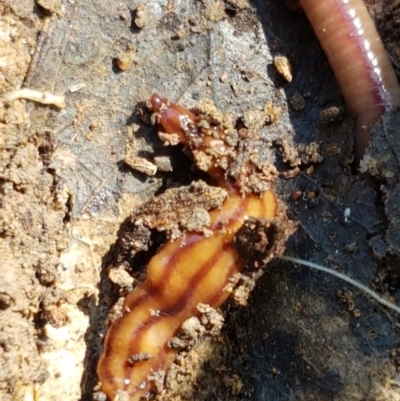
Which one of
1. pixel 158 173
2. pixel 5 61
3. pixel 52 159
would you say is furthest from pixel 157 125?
pixel 5 61

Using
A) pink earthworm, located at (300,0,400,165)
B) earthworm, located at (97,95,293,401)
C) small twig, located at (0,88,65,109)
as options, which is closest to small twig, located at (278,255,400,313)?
earthworm, located at (97,95,293,401)

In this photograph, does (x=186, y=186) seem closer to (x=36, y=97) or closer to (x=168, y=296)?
(x=168, y=296)

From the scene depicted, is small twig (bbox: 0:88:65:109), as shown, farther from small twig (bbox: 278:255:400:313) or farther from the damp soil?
small twig (bbox: 278:255:400:313)

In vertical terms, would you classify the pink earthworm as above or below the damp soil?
above

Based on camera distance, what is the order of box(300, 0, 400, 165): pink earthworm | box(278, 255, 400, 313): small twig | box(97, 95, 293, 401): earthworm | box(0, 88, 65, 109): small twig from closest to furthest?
1. box(278, 255, 400, 313): small twig
2. box(97, 95, 293, 401): earthworm
3. box(0, 88, 65, 109): small twig
4. box(300, 0, 400, 165): pink earthworm

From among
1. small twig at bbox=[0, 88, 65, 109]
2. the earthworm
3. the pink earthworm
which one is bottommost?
the earthworm

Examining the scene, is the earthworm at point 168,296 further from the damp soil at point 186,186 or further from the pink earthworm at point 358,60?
the pink earthworm at point 358,60

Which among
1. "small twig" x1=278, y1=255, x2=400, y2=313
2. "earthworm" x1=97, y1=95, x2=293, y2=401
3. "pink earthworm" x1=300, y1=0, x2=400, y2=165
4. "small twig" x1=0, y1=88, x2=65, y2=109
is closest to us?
"small twig" x1=278, y1=255, x2=400, y2=313

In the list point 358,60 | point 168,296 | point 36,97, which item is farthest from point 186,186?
point 358,60
